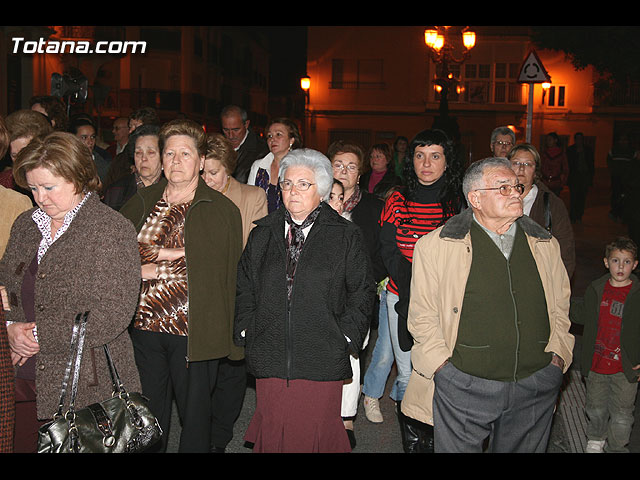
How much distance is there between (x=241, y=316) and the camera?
4.53 metres

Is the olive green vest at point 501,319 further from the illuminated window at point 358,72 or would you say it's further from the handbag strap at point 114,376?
the illuminated window at point 358,72

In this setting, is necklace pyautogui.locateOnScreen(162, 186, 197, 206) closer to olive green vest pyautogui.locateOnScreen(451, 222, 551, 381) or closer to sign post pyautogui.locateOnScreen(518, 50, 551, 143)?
olive green vest pyautogui.locateOnScreen(451, 222, 551, 381)

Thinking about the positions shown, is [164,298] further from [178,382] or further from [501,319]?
[501,319]

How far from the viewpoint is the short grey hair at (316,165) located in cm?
458

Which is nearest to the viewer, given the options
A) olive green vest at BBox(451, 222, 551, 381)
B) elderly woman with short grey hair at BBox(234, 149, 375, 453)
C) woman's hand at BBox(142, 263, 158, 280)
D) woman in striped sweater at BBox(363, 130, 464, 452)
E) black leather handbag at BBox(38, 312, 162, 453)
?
black leather handbag at BBox(38, 312, 162, 453)

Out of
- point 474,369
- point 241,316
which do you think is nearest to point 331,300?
point 241,316

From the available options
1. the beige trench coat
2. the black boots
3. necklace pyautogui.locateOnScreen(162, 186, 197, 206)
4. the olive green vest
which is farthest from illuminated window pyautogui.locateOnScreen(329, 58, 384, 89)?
the olive green vest

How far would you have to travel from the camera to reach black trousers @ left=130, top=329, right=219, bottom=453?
193 inches

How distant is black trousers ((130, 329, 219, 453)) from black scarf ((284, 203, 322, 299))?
966 mm

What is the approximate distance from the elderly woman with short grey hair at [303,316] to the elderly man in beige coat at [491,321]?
45 centimetres

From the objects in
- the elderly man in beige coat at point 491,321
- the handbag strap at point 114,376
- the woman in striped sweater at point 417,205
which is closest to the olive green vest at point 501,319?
the elderly man in beige coat at point 491,321

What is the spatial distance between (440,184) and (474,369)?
1791mm

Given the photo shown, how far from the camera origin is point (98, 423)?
3664mm
